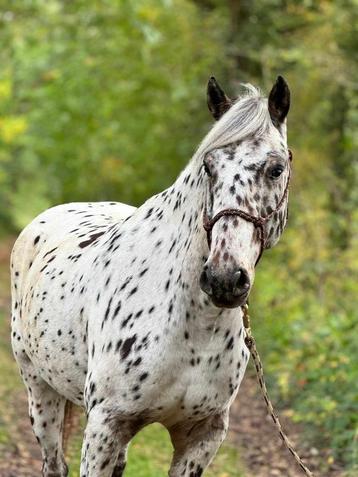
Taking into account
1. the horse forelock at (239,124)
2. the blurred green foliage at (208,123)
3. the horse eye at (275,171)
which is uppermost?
the horse forelock at (239,124)

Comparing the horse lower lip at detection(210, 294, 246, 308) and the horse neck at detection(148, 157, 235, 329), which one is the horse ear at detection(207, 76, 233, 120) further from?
the horse lower lip at detection(210, 294, 246, 308)

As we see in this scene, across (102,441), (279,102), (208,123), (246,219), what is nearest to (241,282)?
(246,219)

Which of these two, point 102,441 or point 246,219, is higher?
point 246,219

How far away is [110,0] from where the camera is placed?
10656mm

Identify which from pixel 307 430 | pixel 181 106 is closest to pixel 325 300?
pixel 307 430

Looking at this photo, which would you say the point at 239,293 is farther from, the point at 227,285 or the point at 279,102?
the point at 279,102

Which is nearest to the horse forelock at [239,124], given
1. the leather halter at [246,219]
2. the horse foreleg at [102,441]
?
the leather halter at [246,219]

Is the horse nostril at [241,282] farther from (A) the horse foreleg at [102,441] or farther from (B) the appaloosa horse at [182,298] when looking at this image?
(A) the horse foreleg at [102,441]

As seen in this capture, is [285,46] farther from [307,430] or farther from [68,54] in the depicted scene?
[307,430]

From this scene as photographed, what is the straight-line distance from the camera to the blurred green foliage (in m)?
8.68

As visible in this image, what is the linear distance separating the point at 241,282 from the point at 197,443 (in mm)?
1080

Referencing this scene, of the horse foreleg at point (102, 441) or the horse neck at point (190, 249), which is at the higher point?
the horse neck at point (190, 249)

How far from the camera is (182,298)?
3576 millimetres

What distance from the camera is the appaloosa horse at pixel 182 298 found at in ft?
10.7
